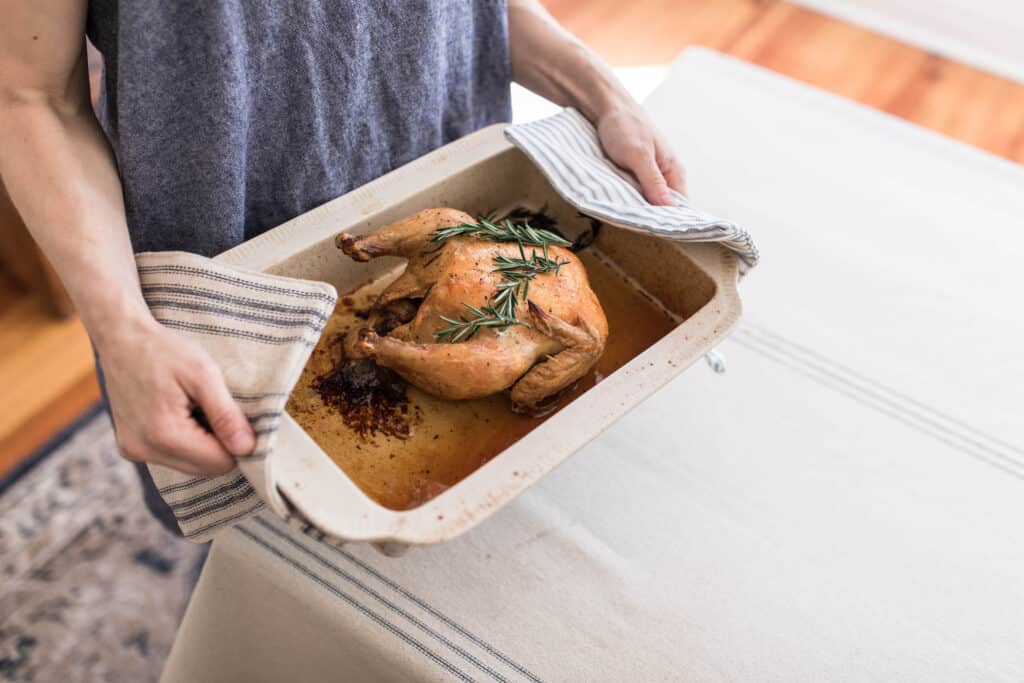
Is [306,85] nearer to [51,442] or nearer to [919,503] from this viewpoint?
[919,503]

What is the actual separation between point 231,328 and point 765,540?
61 centimetres

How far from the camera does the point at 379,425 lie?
77cm

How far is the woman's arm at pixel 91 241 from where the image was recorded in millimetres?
618

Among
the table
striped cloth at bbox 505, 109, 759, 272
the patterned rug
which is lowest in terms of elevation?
the patterned rug

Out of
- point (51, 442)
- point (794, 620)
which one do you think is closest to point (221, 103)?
point (794, 620)

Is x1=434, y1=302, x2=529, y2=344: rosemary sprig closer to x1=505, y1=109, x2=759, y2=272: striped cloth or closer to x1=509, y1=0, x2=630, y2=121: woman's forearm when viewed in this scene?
x1=505, y1=109, x2=759, y2=272: striped cloth

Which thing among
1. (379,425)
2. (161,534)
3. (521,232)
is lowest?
(161,534)

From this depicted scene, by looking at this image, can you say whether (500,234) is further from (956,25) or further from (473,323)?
(956,25)

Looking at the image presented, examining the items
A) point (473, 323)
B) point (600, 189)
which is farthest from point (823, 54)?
point (473, 323)

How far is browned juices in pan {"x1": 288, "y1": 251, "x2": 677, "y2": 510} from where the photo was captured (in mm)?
738

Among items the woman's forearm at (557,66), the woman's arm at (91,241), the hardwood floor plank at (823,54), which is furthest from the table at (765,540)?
the hardwood floor plank at (823,54)

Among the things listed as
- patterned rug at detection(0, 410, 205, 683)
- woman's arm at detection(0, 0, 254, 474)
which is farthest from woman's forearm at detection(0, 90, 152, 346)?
patterned rug at detection(0, 410, 205, 683)

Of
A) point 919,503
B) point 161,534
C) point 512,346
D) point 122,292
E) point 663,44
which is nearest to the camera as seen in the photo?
point 122,292

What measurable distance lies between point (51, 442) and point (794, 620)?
1.66 m
